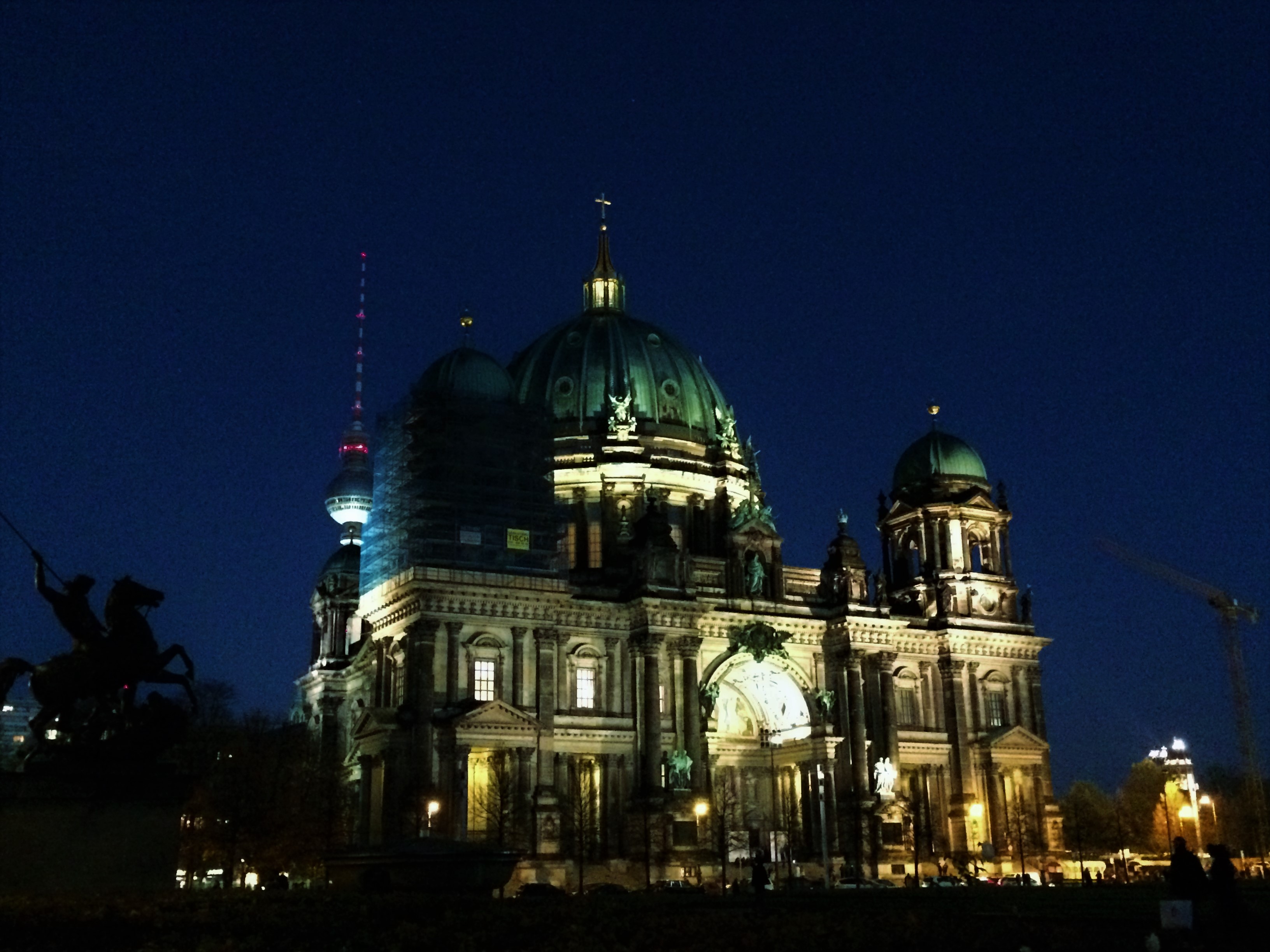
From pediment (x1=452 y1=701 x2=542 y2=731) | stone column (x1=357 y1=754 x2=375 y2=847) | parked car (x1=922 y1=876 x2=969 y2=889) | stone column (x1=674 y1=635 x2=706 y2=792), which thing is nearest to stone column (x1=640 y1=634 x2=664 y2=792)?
stone column (x1=674 y1=635 x2=706 y2=792)

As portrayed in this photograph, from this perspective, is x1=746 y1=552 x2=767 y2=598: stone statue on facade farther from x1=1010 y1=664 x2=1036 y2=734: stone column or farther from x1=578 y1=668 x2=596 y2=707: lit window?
x1=1010 y1=664 x2=1036 y2=734: stone column

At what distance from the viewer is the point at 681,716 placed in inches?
3039

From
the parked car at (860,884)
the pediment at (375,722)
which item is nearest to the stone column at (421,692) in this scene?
the pediment at (375,722)

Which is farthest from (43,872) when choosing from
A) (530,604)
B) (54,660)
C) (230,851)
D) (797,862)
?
(797,862)

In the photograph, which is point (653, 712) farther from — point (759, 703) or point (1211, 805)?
point (1211, 805)

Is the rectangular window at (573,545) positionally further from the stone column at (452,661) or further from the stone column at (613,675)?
the stone column at (452,661)

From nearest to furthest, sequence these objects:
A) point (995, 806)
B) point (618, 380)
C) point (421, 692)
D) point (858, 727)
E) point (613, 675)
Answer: point (421, 692) < point (613, 675) < point (858, 727) < point (995, 806) < point (618, 380)

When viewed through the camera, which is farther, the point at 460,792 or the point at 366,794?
the point at 366,794

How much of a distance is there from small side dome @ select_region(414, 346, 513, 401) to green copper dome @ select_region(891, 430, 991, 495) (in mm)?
30136

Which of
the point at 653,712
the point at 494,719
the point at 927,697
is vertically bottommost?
the point at 494,719

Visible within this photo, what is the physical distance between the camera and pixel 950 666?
3442 inches

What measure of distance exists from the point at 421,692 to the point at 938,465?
4188cm

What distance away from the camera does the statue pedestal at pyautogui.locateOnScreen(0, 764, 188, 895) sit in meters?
28.6

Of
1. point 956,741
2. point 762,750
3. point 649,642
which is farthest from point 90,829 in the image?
point 956,741
